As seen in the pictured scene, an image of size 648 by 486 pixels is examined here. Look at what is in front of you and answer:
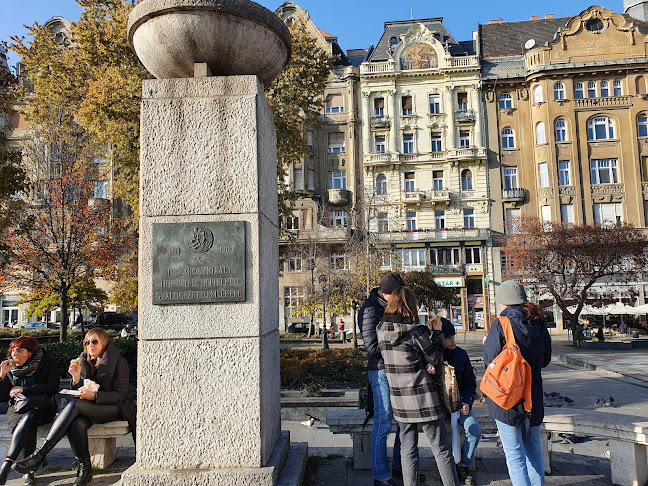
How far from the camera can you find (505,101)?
36406mm

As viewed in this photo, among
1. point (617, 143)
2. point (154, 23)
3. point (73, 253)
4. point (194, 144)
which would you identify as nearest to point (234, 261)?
point (194, 144)

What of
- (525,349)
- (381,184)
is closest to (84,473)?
(525,349)

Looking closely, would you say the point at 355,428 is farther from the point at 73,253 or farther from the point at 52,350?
the point at 73,253

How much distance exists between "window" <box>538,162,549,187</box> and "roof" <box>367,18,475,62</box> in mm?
11290

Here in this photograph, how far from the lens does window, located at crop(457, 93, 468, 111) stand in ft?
120

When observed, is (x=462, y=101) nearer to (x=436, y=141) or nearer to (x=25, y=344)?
(x=436, y=141)

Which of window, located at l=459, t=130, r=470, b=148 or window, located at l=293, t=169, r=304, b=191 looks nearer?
window, located at l=459, t=130, r=470, b=148

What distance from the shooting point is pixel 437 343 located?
376 cm

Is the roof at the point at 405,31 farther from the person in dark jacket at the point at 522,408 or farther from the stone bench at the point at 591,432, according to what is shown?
the person in dark jacket at the point at 522,408

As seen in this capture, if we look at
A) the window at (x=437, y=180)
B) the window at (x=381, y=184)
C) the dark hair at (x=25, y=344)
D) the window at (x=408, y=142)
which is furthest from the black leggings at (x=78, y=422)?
the window at (x=408, y=142)

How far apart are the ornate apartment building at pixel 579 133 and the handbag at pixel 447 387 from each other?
3302cm

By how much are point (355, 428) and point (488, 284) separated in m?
32.1

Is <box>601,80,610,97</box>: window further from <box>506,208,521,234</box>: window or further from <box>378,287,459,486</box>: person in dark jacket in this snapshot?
<box>378,287,459,486</box>: person in dark jacket

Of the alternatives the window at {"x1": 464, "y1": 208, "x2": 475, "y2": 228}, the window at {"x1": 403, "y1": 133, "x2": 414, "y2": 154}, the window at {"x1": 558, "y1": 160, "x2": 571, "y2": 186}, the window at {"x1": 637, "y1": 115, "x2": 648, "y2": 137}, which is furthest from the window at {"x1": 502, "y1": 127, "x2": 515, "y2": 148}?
the window at {"x1": 637, "y1": 115, "x2": 648, "y2": 137}
